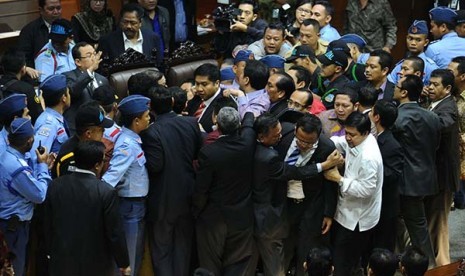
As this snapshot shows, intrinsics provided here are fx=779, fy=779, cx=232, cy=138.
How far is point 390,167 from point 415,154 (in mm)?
268

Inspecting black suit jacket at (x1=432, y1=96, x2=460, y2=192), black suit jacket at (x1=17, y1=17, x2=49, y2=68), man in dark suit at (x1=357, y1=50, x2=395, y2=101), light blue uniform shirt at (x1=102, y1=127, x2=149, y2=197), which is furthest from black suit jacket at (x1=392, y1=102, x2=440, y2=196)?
black suit jacket at (x1=17, y1=17, x2=49, y2=68)

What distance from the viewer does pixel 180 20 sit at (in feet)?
23.7

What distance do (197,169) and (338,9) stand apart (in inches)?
195

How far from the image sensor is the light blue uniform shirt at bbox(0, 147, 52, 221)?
396 centimetres

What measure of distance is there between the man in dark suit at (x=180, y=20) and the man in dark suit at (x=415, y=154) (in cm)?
289

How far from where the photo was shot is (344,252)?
178 inches

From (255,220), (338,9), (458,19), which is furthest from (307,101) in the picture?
(338,9)

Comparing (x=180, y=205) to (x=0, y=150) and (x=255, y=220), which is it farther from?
(x=0, y=150)

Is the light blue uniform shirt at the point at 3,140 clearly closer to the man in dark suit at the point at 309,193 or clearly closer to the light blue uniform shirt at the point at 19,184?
the light blue uniform shirt at the point at 19,184

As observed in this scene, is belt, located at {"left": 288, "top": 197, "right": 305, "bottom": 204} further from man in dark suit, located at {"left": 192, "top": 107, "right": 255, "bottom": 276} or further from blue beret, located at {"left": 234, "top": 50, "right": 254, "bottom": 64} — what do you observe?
blue beret, located at {"left": 234, "top": 50, "right": 254, "bottom": 64}

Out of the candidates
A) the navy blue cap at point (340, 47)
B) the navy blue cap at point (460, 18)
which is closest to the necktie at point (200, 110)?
the navy blue cap at point (340, 47)

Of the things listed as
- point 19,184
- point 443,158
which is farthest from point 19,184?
point 443,158

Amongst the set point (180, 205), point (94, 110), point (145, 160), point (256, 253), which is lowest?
point (256, 253)

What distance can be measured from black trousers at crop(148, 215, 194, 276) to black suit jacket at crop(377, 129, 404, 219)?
114 cm
